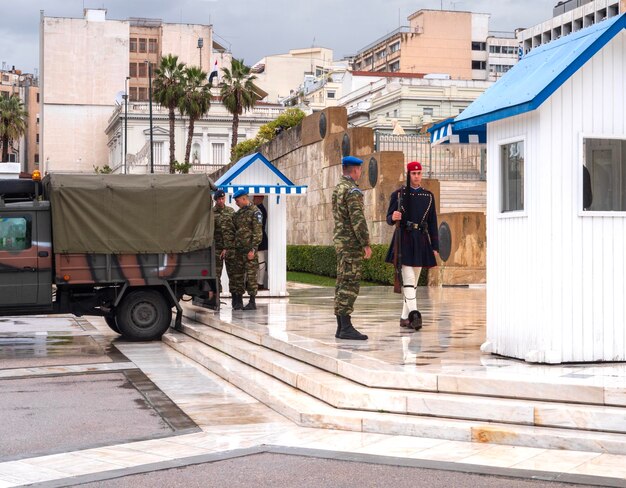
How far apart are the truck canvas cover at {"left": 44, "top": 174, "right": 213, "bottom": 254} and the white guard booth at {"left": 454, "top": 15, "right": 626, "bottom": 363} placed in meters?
7.19

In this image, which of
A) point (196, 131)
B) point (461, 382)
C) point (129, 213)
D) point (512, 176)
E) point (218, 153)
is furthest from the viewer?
point (218, 153)

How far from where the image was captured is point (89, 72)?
11412cm

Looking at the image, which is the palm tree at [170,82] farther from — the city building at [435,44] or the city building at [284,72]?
the city building at [284,72]

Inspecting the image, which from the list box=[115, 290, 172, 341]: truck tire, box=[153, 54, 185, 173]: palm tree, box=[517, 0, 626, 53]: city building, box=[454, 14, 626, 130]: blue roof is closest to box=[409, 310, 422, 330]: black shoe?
box=[454, 14, 626, 130]: blue roof

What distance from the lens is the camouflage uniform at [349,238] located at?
11.4 meters

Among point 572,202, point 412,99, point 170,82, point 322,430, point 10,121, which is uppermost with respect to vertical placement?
point 170,82

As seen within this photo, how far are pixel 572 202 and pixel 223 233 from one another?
29.0ft

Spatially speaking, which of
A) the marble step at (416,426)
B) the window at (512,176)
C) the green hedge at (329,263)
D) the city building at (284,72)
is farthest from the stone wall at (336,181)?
the city building at (284,72)

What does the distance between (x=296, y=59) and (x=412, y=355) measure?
115561 millimetres

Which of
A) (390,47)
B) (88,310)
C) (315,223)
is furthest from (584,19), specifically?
(88,310)

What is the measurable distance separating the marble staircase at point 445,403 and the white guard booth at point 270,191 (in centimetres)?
958

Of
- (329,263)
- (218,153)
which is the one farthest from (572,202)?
(218,153)

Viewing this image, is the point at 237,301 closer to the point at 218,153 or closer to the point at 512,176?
the point at 512,176

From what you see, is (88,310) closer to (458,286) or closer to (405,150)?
(458,286)
